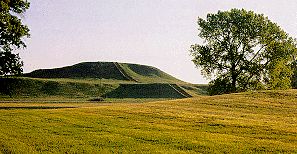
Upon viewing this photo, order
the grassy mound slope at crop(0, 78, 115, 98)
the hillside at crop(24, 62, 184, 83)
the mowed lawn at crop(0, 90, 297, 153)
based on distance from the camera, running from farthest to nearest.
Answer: the hillside at crop(24, 62, 184, 83) < the grassy mound slope at crop(0, 78, 115, 98) < the mowed lawn at crop(0, 90, 297, 153)

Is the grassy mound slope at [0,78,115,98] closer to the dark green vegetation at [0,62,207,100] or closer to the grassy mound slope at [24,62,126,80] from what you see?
the dark green vegetation at [0,62,207,100]

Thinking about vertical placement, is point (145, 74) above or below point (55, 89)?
above

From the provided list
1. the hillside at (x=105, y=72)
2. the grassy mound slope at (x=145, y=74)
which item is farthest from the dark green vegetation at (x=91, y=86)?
the grassy mound slope at (x=145, y=74)

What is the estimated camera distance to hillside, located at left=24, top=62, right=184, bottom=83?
536ft

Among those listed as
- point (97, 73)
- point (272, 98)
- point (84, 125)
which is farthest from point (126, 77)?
point (84, 125)

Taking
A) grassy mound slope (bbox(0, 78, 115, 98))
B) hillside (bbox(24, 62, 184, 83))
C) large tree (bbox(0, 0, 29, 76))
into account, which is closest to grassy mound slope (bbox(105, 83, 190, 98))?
grassy mound slope (bbox(0, 78, 115, 98))

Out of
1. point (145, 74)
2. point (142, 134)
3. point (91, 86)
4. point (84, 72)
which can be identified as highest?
point (145, 74)

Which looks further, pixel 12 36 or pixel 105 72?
pixel 105 72

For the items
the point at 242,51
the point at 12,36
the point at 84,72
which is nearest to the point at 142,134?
the point at 12,36

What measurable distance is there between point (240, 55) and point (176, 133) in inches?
1808

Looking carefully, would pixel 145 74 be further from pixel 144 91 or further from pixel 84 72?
pixel 144 91

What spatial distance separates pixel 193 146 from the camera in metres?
19.0

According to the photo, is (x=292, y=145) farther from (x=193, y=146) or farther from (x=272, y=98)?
(x=272, y=98)

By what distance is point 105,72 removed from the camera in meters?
173
